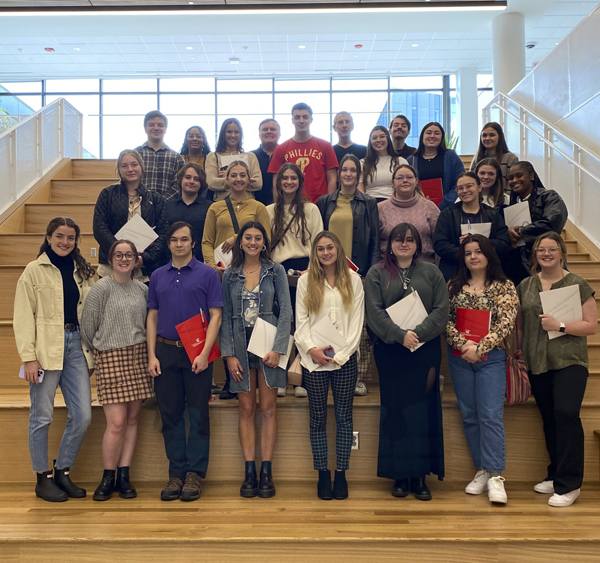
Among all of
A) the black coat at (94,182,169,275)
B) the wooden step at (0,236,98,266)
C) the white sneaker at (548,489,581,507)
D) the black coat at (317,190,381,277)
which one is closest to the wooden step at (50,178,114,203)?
the wooden step at (0,236,98,266)

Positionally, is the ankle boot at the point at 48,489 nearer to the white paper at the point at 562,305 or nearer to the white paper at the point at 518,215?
the white paper at the point at 562,305

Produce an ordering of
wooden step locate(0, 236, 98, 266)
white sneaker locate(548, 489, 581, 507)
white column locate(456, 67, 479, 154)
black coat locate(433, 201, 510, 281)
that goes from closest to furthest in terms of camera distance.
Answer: white sneaker locate(548, 489, 581, 507)
black coat locate(433, 201, 510, 281)
wooden step locate(0, 236, 98, 266)
white column locate(456, 67, 479, 154)

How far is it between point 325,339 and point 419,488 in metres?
0.93

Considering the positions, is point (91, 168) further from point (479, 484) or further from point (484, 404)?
point (479, 484)

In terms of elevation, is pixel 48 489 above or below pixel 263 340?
below

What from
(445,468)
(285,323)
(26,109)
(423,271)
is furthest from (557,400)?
(26,109)

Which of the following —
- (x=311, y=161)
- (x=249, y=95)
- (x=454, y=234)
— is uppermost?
(x=249, y=95)

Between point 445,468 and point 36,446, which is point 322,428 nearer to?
point 445,468

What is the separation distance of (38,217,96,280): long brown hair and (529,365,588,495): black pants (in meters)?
2.53

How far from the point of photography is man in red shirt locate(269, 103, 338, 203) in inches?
168

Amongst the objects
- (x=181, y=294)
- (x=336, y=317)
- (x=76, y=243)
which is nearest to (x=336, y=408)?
(x=336, y=317)

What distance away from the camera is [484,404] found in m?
3.11

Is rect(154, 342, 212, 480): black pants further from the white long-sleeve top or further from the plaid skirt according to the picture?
the white long-sleeve top

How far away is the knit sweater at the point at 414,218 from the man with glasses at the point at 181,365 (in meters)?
1.17
